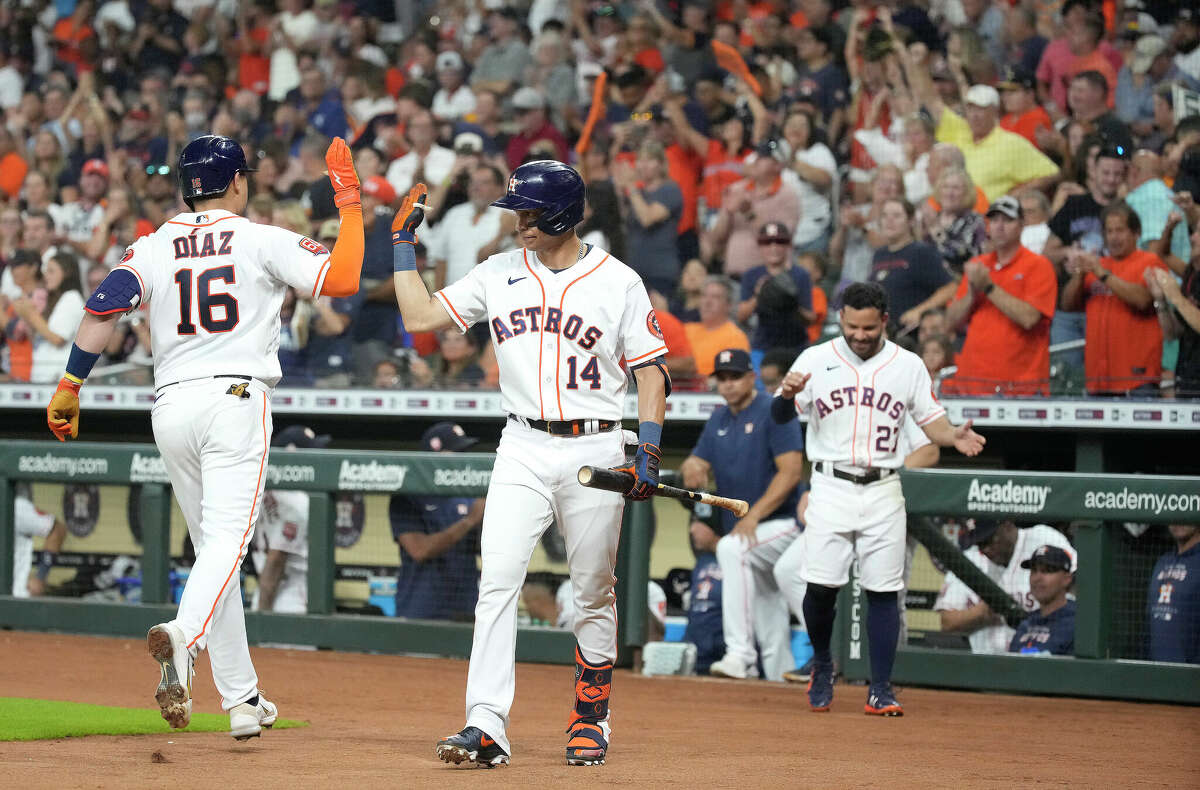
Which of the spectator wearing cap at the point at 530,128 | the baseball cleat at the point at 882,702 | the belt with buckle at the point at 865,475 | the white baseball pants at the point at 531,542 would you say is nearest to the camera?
the white baseball pants at the point at 531,542

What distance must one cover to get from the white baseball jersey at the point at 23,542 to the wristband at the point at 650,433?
6.05 m

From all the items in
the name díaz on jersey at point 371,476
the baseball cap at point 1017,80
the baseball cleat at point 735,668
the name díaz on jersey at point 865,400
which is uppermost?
the baseball cap at point 1017,80

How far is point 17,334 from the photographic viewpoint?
12.4 m

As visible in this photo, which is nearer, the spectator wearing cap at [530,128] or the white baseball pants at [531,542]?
the white baseball pants at [531,542]

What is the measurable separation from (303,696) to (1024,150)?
6.02 meters

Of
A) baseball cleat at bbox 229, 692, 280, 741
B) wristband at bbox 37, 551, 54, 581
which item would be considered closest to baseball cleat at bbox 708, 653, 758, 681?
baseball cleat at bbox 229, 692, 280, 741

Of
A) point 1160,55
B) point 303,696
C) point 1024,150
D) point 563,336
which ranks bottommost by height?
point 303,696

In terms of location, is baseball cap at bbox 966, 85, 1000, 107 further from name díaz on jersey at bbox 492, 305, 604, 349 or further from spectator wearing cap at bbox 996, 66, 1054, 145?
name díaz on jersey at bbox 492, 305, 604, 349

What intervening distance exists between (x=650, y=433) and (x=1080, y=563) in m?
3.59

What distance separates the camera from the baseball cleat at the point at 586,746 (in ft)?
16.2

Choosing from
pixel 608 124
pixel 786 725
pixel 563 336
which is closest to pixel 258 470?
pixel 563 336

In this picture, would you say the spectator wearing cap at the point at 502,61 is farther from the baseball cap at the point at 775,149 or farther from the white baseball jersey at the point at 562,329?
the white baseball jersey at the point at 562,329

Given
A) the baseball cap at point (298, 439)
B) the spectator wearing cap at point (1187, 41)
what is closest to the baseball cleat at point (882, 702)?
the baseball cap at point (298, 439)

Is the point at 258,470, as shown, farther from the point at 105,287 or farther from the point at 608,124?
the point at 608,124
